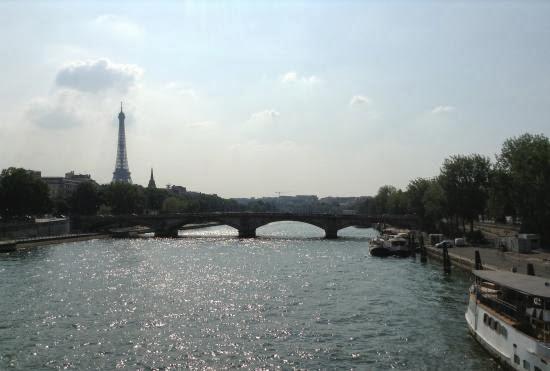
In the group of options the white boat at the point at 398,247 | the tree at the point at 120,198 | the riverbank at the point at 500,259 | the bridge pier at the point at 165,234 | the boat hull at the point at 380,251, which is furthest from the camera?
the tree at the point at 120,198

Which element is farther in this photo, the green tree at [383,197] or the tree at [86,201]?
the green tree at [383,197]

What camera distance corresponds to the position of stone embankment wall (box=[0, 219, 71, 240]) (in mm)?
82713

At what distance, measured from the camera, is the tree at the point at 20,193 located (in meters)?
93.4

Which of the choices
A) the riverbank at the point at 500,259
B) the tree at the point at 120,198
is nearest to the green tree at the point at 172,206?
the tree at the point at 120,198

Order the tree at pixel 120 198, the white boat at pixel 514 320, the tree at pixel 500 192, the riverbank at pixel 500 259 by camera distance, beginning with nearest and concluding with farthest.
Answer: the white boat at pixel 514 320 → the riverbank at pixel 500 259 → the tree at pixel 500 192 → the tree at pixel 120 198

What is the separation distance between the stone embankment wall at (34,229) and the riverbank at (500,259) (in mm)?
60580

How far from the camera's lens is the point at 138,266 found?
56938mm

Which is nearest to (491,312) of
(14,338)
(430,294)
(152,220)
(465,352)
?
(465,352)

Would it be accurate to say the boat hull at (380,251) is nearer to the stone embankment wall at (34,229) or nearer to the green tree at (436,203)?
the green tree at (436,203)

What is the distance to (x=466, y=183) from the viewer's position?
3029 inches

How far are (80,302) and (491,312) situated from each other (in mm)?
25560

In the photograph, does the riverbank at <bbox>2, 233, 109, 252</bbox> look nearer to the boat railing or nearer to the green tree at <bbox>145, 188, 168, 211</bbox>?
the boat railing

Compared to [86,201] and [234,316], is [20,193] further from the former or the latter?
[234,316]

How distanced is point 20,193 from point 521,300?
8791cm
